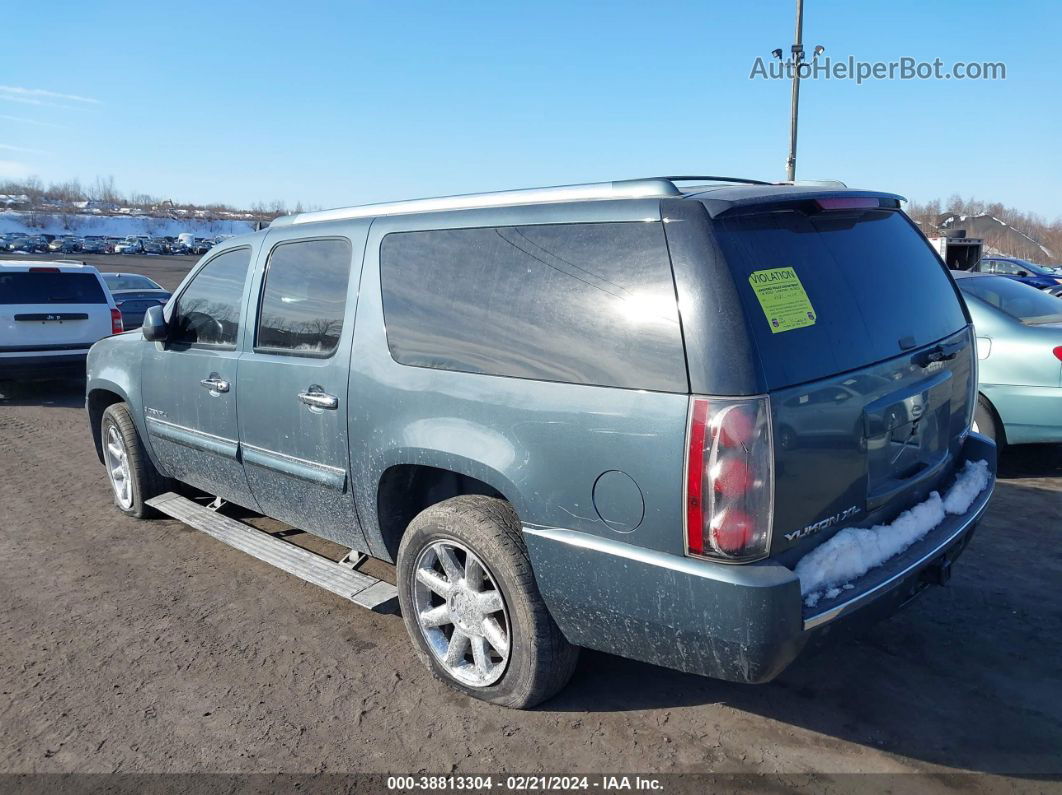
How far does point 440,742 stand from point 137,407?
3.35 meters

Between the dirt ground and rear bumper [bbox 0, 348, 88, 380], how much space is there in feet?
20.8

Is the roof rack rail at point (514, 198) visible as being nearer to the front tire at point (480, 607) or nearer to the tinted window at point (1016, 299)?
the front tire at point (480, 607)

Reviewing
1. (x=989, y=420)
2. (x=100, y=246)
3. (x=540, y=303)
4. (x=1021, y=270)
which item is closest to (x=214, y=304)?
(x=540, y=303)

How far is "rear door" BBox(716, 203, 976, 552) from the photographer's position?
2.59 m

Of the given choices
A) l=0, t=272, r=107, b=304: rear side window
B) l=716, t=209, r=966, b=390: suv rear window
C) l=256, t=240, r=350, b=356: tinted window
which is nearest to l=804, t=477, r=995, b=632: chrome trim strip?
l=716, t=209, r=966, b=390: suv rear window

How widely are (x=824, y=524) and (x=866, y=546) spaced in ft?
0.79

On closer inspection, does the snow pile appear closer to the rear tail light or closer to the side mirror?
the rear tail light

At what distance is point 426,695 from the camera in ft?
11.3

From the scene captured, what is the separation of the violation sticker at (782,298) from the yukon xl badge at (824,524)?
641 mm

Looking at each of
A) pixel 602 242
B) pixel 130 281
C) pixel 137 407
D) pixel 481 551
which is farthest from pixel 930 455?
pixel 130 281

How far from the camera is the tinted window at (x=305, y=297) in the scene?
3.84 metres

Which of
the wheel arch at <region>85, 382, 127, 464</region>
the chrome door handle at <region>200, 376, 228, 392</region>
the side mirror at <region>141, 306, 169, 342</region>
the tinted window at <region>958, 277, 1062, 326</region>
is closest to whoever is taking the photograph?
the chrome door handle at <region>200, 376, 228, 392</region>

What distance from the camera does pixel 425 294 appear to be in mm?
3420

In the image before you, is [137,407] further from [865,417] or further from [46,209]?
[46,209]
